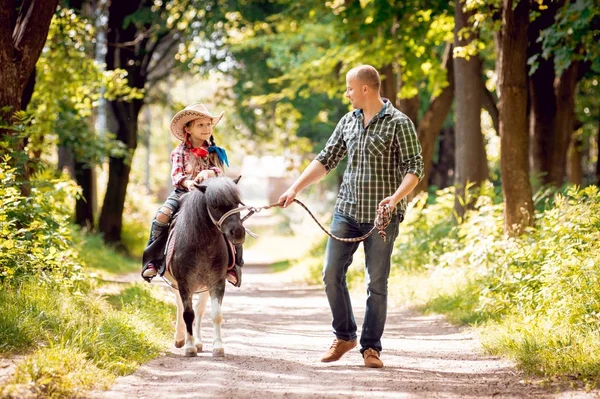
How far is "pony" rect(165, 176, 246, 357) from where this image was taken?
25.3ft

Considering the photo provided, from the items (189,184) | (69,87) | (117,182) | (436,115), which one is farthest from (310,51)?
(189,184)

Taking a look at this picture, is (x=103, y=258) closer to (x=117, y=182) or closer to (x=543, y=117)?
(x=117, y=182)

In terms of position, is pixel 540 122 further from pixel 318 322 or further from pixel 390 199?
pixel 390 199

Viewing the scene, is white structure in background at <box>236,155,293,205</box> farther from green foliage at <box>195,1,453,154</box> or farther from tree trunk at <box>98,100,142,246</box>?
tree trunk at <box>98,100,142,246</box>

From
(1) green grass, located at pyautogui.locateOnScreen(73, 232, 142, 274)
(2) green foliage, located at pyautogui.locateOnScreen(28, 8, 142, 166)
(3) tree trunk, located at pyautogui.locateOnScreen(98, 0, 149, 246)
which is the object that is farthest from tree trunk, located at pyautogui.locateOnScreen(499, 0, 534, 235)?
(3) tree trunk, located at pyautogui.locateOnScreen(98, 0, 149, 246)

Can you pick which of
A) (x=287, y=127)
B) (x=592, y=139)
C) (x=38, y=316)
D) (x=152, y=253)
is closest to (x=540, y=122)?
(x=152, y=253)

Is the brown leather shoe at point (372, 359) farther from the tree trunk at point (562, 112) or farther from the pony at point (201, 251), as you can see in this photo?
the tree trunk at point (562, 112)

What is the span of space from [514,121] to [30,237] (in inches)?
257

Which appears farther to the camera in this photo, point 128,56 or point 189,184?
point 128,56

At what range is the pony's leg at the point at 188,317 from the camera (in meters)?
8.16

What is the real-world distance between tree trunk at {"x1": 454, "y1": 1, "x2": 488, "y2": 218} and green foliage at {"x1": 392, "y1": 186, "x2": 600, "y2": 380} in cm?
127

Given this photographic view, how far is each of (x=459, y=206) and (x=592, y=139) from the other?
23.4m

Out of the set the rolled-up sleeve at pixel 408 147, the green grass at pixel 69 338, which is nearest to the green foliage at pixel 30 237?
the green grass at pixel 69 338

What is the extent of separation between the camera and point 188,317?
8203 millimetres
